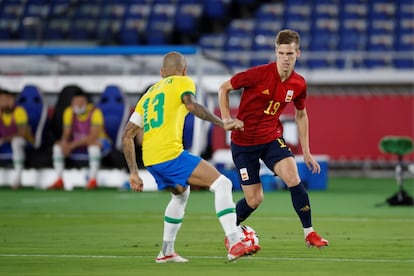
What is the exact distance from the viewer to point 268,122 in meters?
10.6

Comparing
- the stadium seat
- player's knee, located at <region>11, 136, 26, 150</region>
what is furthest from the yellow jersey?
the stadium seat

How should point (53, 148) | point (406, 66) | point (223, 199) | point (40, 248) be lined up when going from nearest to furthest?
point (223, 199) → point (40, 248) → point (53, 148) → point (406, 66)

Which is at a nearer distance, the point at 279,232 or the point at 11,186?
the point at 279,232

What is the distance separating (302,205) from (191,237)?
7.65ft

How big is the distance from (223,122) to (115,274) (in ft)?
5.30

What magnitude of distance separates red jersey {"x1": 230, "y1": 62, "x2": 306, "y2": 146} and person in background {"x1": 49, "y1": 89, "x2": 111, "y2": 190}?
1196 cm

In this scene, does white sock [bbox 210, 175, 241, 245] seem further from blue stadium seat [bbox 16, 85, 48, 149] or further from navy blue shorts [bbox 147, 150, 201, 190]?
blue stadium seat [bbox 16, 85, 48, 149]

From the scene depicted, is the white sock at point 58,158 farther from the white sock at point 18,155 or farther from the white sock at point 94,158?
the white sock at point 18,155

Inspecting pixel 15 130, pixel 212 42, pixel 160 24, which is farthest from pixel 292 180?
pixel 160 24

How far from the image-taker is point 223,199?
9.17 m

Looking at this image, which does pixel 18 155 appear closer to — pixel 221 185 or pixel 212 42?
pixel 212 42

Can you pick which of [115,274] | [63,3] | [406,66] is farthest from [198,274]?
[63,3]

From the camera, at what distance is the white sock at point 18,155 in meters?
22.9

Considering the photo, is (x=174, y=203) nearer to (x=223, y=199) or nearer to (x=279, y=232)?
(x=223, y=199)
